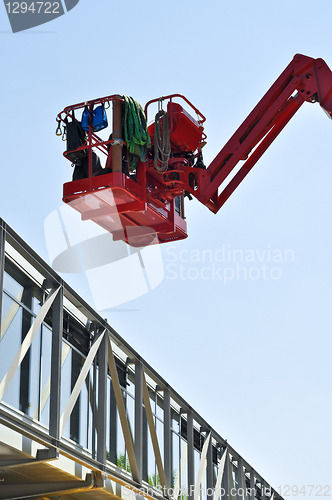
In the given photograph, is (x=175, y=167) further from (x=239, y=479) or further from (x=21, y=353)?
(x=239, y=479)

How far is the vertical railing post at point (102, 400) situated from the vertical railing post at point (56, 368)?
94.4 inches

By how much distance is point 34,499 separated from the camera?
1505cm

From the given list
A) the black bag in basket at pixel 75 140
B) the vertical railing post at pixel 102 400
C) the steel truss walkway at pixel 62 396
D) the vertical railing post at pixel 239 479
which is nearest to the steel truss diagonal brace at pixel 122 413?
the steel truss walkway at pixel 62 396

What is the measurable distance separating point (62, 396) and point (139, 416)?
149 inches

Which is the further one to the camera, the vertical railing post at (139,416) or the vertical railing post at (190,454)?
the vertical railing post at (190,454)

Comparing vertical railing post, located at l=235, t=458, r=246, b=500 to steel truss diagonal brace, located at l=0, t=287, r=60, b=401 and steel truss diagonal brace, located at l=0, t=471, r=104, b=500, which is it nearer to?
steel truss diagonal brace, located at l=0, t=471, r=104, b=500

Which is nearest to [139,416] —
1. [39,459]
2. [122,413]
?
[122,413]

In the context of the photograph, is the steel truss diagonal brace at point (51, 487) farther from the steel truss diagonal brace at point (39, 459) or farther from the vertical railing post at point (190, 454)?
the vertical railing post at point (190, 454)

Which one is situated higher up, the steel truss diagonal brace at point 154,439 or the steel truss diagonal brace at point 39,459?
the steel truss diagonal brace at point 154,439

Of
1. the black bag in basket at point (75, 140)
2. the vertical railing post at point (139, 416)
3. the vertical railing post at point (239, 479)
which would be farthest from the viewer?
the vertical railing post at point (239, 479)

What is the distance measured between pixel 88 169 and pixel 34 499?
23.7ft

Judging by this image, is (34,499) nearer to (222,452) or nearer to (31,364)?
(31,364)

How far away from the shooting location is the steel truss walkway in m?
12.0

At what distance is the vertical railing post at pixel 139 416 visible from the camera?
1717cm
